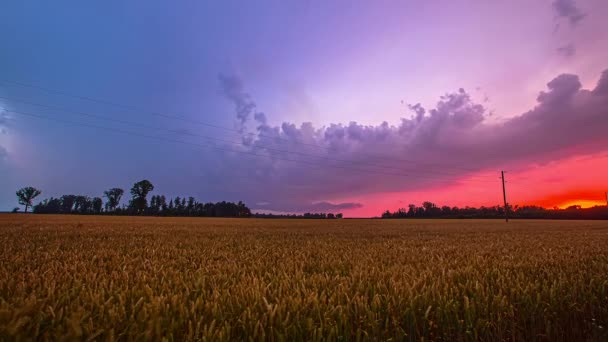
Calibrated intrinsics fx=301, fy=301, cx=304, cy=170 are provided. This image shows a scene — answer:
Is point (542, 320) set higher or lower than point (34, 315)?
lower

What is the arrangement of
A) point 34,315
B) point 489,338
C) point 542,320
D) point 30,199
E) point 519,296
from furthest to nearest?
1. point 30,199
2. point 519,296
3. point 542,320
4. point 489,338
5. point 34,315

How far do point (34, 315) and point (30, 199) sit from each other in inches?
8672

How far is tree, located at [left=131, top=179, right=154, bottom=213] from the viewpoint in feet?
519

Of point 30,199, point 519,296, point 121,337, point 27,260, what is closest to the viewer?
point 121,337

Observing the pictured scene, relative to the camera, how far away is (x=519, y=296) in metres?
2.97

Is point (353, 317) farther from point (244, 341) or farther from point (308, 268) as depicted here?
point (308, 268)

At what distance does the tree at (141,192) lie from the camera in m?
158

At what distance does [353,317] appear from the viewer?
238 centimetres

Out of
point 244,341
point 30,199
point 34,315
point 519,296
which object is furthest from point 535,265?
point 30,199

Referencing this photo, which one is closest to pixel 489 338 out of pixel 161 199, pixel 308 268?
pixel 308 268

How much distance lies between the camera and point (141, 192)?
165 m

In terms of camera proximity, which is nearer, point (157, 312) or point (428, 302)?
point (157, 312)

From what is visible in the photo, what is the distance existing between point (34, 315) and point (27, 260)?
4193 mm

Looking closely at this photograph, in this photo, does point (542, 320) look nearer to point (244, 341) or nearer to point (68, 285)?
point (244, 341)
